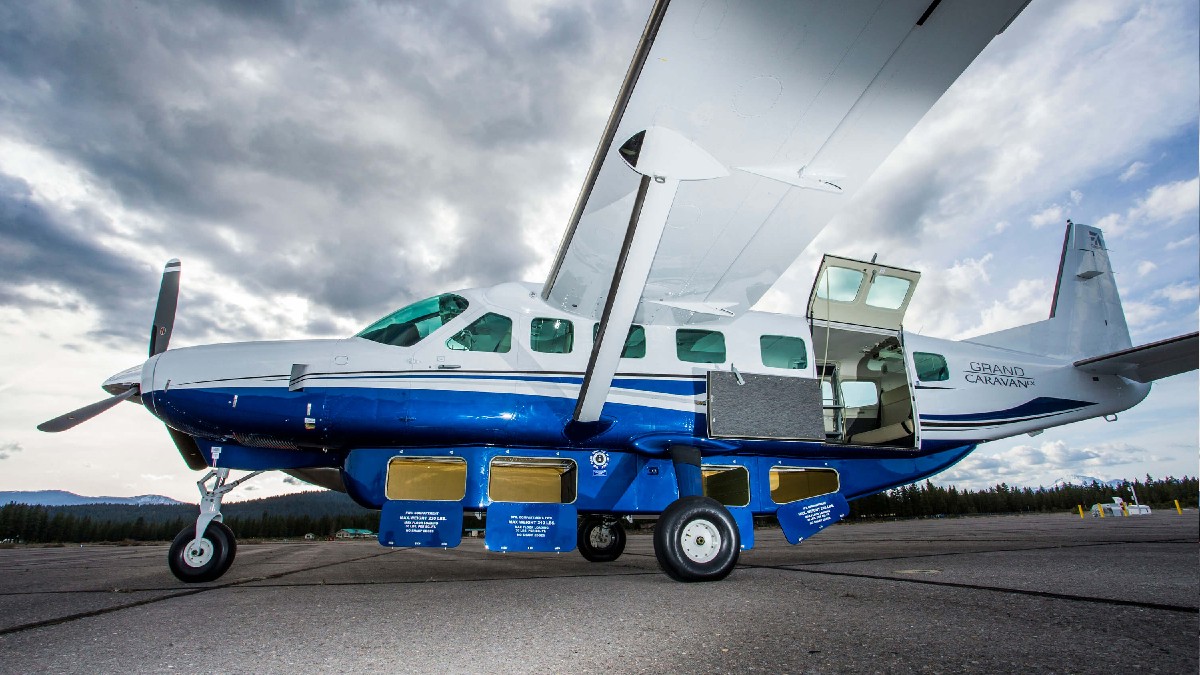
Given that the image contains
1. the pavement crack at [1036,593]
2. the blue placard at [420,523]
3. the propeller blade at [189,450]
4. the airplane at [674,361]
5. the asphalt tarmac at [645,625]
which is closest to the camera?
the asphalt tarmac at [645,625]

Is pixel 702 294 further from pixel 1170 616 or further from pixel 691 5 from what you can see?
pixel 1170 616

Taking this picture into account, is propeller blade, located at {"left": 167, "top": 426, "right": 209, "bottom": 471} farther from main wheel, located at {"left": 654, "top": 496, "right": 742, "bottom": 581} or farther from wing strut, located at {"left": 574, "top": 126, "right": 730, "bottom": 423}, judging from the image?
main wheel, located at {"left": 654, "top": 496, "right": 742, "bottom": 581}

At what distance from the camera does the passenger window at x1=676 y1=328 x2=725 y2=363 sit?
6496 millimetres

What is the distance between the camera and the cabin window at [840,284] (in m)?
6.74

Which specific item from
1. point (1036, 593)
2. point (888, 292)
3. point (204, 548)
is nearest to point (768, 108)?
point (1036, 593)

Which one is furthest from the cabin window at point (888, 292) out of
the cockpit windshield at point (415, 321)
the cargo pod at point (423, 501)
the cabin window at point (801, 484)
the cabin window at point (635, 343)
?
the cargo pod at point (423, 501)

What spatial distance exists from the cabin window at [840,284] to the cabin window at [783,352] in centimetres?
69

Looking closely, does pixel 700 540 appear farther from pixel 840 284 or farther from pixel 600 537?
pixel 840 284

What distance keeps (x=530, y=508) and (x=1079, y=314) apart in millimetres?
9665

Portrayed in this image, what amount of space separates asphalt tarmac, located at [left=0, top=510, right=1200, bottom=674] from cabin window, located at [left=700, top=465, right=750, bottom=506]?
62.8 inches

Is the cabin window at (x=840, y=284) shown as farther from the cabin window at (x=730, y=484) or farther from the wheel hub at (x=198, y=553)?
the wheel hub at (x=198, y=553)

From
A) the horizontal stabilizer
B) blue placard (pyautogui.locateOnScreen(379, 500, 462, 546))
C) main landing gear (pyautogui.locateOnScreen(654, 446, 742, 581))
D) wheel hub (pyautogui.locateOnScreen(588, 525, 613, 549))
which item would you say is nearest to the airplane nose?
blue placard (pyautogui.locateOnScreen(379, 500, 462, 546))

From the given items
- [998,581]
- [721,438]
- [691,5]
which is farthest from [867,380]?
[691,5]

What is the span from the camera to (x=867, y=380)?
846cm
